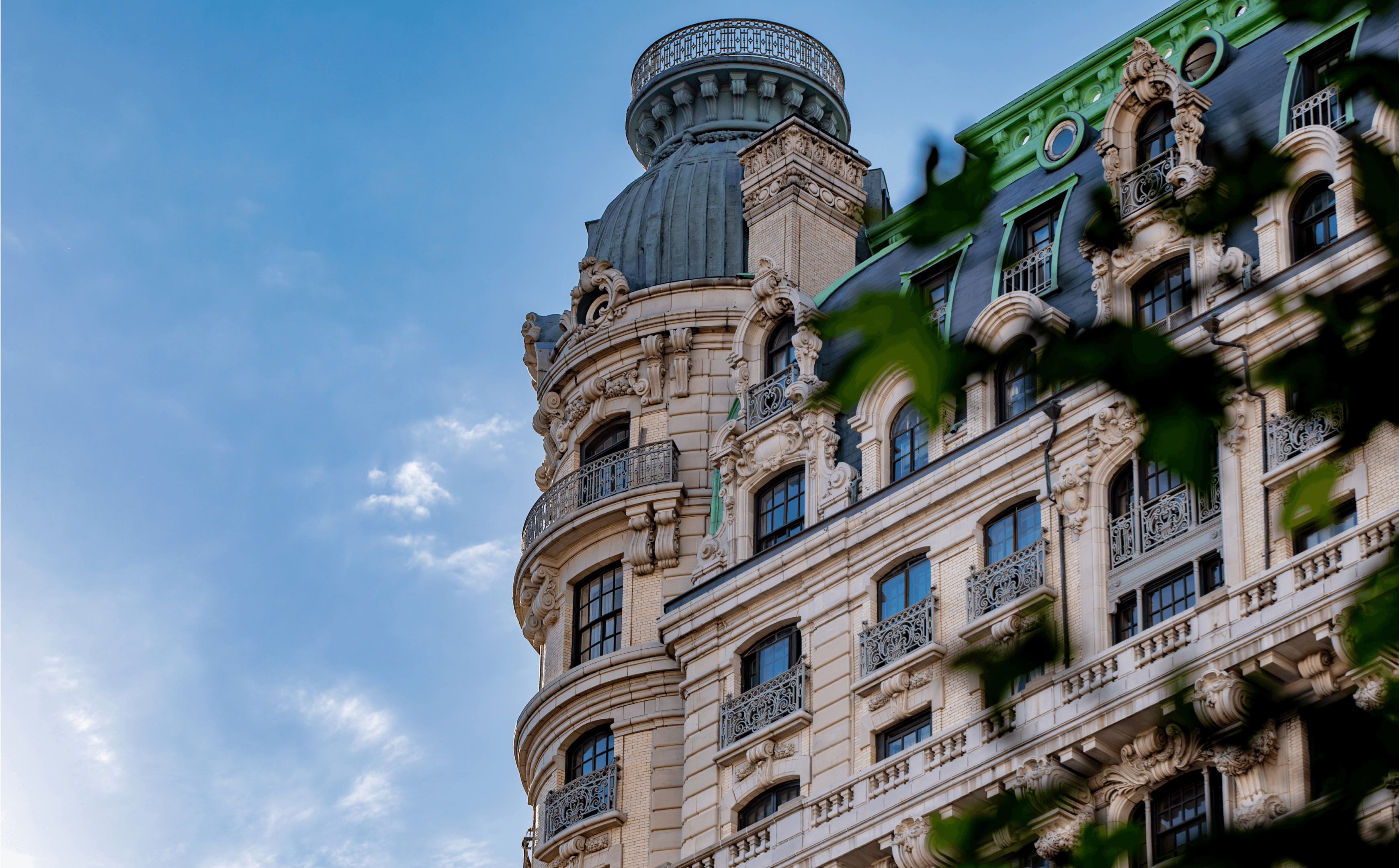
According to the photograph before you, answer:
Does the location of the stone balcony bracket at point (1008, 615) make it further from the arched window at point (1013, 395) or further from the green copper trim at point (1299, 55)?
the green copper trim at point (1299, 55)

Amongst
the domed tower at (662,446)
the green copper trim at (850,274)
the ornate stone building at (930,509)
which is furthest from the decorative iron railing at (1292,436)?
the green copper trim at (850,274)

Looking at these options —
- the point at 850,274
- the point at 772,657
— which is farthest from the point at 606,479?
the point at 772,657

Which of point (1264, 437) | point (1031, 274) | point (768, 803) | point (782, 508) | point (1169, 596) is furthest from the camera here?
point (782, 508)

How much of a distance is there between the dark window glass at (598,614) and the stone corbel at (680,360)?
13.3 feet

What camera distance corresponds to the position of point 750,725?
4250 centimetres

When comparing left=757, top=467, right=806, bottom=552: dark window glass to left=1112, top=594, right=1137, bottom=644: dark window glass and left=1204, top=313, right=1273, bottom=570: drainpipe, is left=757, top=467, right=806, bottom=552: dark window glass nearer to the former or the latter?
left=1112, top=594, right=1137, bottom=644: dark window glass

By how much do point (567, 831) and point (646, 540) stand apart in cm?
617

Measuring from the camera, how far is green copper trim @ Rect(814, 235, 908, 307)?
47438 millimetres

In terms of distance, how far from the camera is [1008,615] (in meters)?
38.2

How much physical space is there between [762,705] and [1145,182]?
1149cm

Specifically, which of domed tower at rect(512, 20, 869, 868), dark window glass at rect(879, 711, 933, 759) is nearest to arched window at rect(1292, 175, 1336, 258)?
domed tower at rect(512, 20, 869, 868)

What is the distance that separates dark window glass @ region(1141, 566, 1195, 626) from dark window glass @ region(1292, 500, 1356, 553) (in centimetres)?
178

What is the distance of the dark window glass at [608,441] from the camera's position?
50.4m

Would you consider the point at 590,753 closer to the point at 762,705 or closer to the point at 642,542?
the point at 642,542
